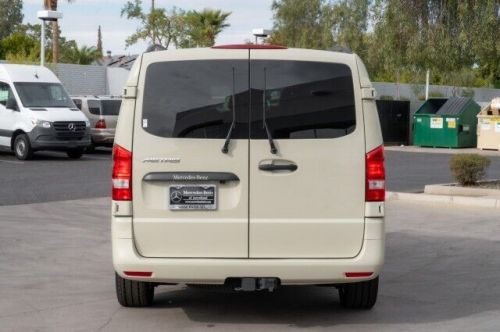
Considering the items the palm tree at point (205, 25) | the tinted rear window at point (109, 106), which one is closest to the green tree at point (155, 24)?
the palm tree at point (205, 25)

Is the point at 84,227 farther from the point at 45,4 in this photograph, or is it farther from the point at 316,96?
the point at 45,4

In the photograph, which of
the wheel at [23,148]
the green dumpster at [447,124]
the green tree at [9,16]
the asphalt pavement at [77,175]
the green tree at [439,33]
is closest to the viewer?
the asphalt pavement at [77,175]

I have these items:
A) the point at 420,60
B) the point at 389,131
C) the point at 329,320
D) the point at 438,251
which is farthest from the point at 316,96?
the point at 389,131

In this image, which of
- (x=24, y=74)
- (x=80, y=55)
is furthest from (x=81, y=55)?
(x=24, y=74)

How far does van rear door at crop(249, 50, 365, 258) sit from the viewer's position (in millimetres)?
6758

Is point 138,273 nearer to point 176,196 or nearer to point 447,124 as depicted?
point 176,196

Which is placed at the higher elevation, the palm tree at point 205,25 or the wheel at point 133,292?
the palm tree at point 205,25

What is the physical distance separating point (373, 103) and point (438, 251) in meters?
4.24

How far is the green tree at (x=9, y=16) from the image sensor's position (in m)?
89.8

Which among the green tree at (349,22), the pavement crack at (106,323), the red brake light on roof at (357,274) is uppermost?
the green tree at (349,22)

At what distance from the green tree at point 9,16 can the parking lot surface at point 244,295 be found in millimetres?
81407

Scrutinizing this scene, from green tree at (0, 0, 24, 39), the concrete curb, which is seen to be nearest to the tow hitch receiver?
the concrete curb

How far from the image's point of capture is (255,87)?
22.5 ft

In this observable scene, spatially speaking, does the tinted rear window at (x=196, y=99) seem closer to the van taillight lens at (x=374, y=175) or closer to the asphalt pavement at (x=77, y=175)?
the van taillight lens at (x=374, y=175)
